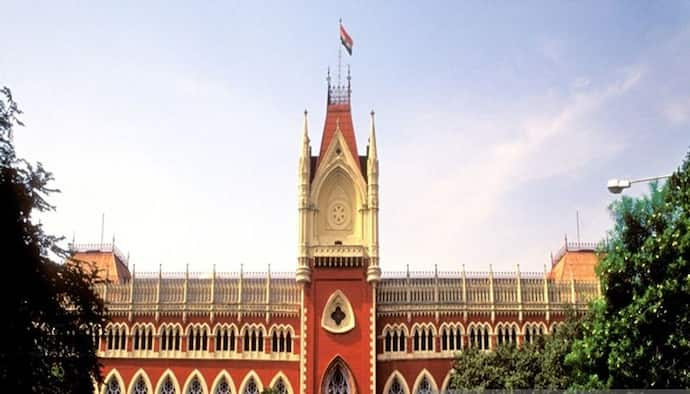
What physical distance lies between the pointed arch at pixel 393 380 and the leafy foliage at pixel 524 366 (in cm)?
488

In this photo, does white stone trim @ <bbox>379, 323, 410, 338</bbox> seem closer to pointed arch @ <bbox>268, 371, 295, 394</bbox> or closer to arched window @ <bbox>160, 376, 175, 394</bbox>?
pointed arch @ <bbox>268, 371, 295, 394</bbox>

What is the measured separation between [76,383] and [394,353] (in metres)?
32.1

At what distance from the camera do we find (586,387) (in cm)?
2950

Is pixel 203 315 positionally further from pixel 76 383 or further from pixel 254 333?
pixel 76 383

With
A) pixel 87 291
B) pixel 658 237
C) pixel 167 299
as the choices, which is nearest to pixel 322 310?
pixel 167 299

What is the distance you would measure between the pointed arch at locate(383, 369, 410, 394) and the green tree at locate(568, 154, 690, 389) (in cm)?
2810

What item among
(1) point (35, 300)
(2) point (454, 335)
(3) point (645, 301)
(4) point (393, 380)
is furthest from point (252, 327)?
(3) point (645, 301)

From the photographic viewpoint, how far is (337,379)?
2256 inches

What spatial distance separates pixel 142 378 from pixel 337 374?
A: 13238mm

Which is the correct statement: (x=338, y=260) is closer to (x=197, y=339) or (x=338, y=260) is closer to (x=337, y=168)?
(x=337, y=168)

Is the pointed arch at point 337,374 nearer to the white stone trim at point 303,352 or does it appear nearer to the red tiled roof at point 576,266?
the white stone trim at point 303,352

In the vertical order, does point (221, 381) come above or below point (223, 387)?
above

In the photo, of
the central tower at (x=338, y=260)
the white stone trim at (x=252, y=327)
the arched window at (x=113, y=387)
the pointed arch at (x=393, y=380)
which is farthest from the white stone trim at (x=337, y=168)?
the arched window at (x=113, y=387)

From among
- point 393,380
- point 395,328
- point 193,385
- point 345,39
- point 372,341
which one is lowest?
point 193,385
